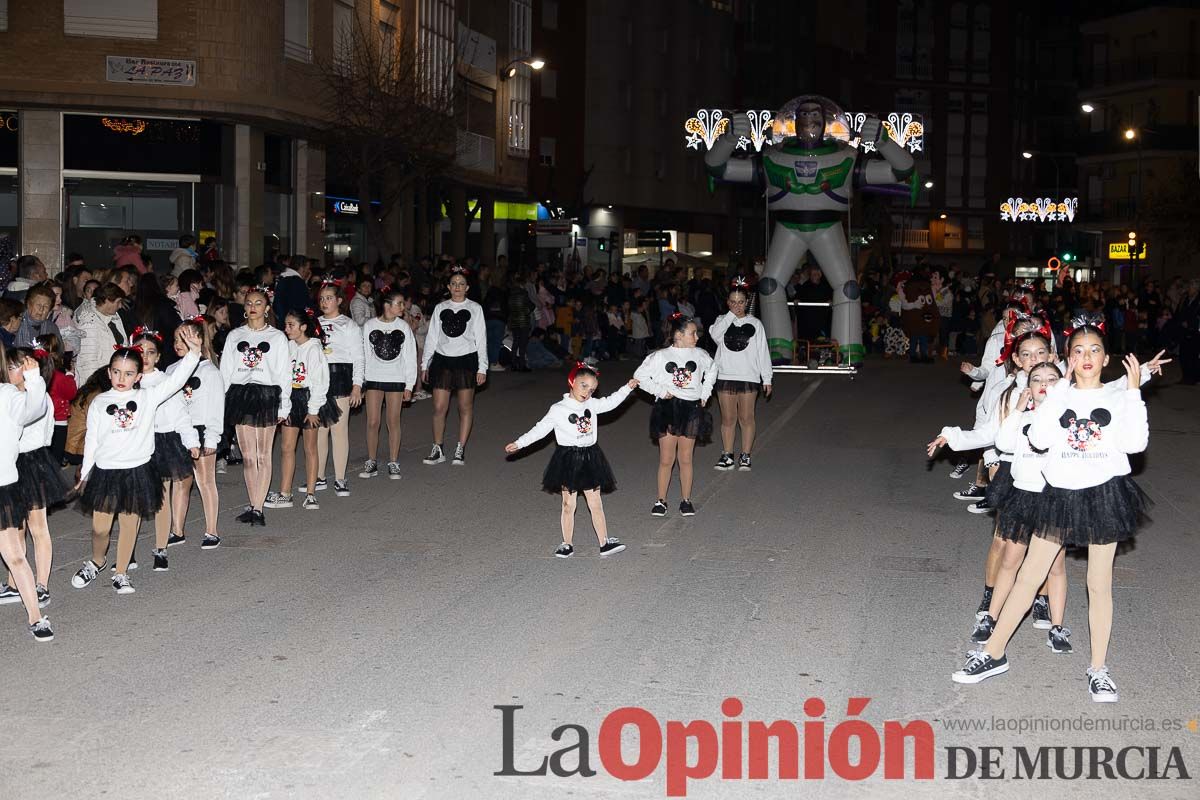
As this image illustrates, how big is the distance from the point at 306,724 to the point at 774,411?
46.8 ft

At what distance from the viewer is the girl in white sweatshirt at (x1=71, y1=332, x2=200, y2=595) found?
877cm

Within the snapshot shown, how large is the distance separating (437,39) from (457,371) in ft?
86.3

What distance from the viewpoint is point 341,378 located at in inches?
507

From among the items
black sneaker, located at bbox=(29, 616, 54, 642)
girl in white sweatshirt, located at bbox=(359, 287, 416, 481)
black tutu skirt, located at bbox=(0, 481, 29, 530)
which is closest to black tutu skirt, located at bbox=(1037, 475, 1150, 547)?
black sneaker, located at bbox=(29, 616, 54, 642)

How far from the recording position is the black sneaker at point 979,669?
716 cm

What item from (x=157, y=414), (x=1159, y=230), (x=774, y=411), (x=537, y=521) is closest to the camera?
(x=157, y=414)

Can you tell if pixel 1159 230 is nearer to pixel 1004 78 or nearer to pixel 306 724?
pixel 1004 78

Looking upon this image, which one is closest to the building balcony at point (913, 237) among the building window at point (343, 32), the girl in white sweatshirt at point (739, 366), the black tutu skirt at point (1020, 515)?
the building window at point (343, 32)

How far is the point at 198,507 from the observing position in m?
12.3

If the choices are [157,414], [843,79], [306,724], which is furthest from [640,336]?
[843,79]

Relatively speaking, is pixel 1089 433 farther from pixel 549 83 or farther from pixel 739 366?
pixel 549 83

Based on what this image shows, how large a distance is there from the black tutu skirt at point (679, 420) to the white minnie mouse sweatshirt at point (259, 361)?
297 centimetres

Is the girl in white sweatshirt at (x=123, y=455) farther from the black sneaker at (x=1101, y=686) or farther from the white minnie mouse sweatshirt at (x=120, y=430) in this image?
the black sneaker at (x=1101, y=686)

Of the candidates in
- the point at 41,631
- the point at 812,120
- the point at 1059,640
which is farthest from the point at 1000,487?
the point at 812,120
